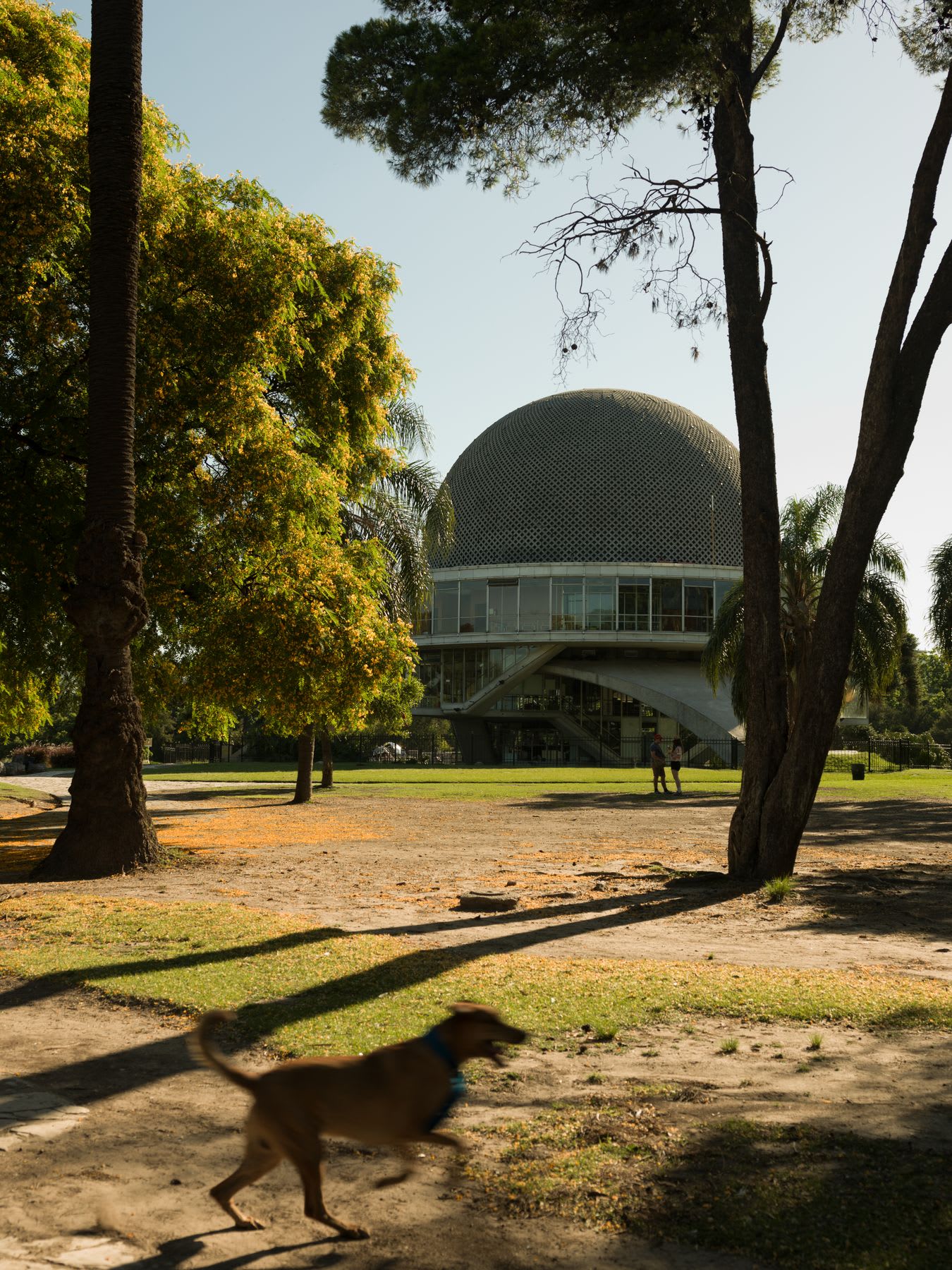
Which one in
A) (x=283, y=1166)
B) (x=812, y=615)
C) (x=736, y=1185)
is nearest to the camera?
(x=736, y=1185)

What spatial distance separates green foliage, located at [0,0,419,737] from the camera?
44.7ft

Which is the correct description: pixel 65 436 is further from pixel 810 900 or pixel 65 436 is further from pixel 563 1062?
pixel 563 1062

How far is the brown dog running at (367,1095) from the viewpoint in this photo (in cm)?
332

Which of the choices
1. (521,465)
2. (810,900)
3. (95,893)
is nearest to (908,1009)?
(810,900)

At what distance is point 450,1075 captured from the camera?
3.35m

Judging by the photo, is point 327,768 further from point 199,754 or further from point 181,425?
point 199,754

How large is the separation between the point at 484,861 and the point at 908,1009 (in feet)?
27.1

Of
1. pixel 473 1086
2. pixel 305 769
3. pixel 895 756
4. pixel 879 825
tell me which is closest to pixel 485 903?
pixel 473 1086

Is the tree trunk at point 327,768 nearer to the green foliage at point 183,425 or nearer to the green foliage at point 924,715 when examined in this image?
the green foliage at point 183,425

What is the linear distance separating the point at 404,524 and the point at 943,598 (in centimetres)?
1434

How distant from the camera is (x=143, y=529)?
14281 mm

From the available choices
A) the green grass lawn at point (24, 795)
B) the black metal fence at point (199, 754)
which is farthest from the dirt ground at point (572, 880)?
the black metal fence at point (199, 754)

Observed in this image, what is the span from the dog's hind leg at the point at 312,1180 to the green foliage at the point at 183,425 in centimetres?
1142

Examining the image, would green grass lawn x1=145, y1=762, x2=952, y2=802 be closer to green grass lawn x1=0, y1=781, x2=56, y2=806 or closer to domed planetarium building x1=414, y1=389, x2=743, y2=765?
green grass lawn x1=0, y1=781, x2=56, y2=806
